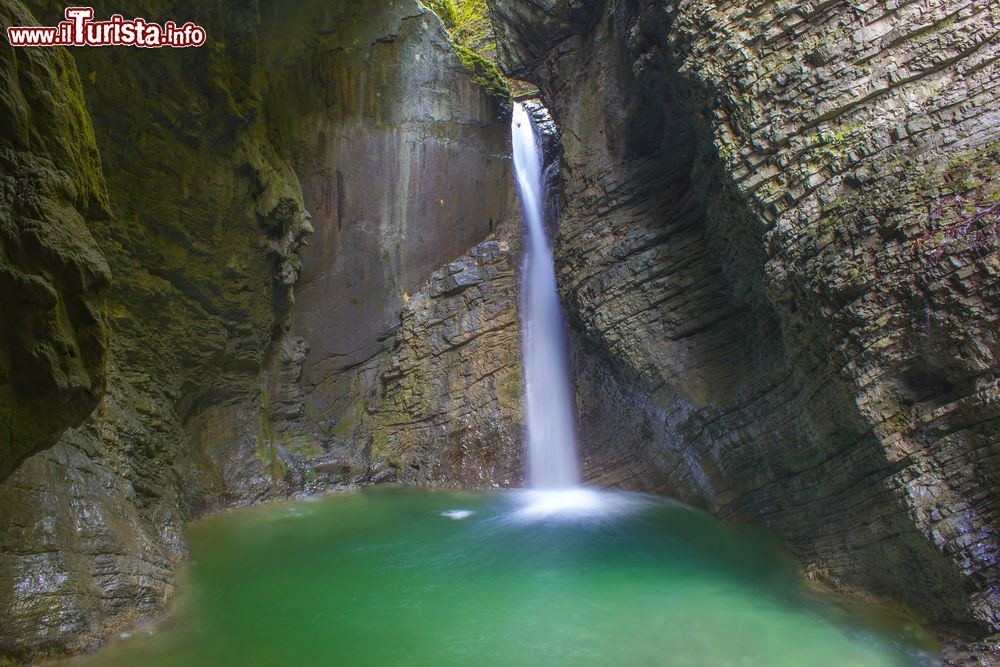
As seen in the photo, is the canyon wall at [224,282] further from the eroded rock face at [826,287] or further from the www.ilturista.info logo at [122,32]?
the eroded rock face at [826,287]

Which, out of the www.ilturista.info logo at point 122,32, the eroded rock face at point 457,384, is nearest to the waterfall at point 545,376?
the eroded rock face at point 457,384

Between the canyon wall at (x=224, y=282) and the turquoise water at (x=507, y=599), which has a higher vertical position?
the canyon wall at (x=224, y=282)

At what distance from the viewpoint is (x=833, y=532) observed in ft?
22.2

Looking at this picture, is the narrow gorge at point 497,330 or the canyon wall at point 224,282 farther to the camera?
the narrow gorge at point 497,330

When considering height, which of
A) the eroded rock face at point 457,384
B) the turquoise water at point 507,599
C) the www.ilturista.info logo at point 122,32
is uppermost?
the www.ilturista.info logo at point 122,32

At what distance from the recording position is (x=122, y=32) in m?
7.37

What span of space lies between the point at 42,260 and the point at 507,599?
16.9 ft

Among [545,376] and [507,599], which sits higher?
[545,376]

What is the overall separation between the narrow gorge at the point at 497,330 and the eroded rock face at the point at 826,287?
0.04m

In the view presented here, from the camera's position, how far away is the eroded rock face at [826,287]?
5.34m

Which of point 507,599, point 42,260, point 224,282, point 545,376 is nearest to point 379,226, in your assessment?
point 224,282

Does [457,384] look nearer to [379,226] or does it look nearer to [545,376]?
[545,376]

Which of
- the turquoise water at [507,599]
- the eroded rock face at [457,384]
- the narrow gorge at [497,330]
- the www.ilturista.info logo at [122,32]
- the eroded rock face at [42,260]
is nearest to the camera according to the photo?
the eroded rock face at [42,260]

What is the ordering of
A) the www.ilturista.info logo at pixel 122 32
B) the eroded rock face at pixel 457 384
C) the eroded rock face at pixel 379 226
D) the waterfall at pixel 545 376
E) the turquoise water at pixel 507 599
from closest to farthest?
the turquoise water at pixel 507 599
the www.ilturista.info logo at pixel 122 32
the waterfall at pixel 545 376
the eroded rock face at pixel 457 384
the eroded rock face at pixel 379 226
